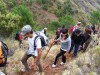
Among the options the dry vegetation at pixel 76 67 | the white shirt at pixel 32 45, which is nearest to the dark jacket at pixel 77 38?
the dry vegetation at pixel 76 67

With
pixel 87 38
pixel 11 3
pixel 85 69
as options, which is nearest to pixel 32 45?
pixel 85 69

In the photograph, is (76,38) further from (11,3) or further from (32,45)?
(11,3)

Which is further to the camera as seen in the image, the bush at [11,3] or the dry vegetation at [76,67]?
the bush at [11,3]

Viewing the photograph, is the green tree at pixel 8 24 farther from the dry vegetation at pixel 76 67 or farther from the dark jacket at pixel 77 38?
the dry vegetation at pixel 76 67

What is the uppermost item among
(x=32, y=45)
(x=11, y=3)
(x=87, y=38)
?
(x=32, y=45)

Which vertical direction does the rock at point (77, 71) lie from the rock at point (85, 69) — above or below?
above

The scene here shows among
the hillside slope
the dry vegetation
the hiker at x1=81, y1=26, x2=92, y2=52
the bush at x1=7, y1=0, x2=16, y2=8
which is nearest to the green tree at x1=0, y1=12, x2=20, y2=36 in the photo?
the hiker at x1=81, y1=26, x2=92, y2=52

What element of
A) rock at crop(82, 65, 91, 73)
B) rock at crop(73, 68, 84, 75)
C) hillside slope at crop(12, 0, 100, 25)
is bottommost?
hillside slope at crop(12, 0, 100, 25)

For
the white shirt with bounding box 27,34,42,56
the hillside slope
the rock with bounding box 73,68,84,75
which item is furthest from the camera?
the hillside slope

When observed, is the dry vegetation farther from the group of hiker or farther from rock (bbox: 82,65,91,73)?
the group of hiker

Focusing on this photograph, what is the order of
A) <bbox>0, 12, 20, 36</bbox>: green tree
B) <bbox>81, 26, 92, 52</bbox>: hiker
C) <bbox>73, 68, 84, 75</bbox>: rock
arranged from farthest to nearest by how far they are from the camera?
<bbox>0, 12, 20, 36</bbox>: green tree
<bbox>81, 26, 92, 52</bbox>: hiker
<bbox>73, 68, 84, 75</bbox>: rock

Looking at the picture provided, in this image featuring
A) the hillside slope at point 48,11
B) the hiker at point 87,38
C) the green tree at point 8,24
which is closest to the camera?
the hiker at point 87,38

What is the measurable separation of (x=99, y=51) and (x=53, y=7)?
51.0 m

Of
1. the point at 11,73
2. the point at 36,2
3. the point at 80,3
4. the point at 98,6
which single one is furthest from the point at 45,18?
the point at 11,73
